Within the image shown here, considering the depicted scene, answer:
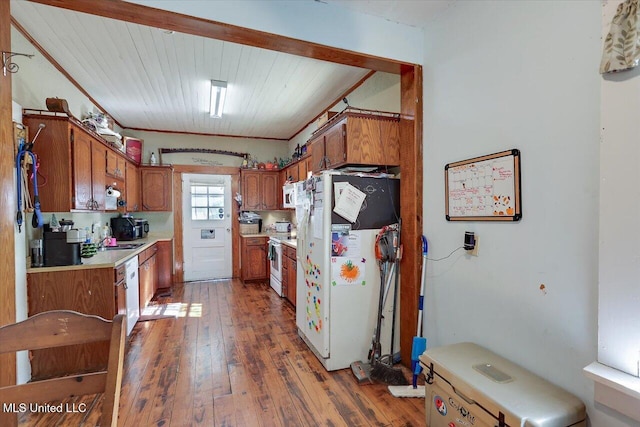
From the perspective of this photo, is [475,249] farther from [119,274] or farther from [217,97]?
[217,97]

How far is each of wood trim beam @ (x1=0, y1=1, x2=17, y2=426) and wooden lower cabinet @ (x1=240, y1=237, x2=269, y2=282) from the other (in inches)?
145

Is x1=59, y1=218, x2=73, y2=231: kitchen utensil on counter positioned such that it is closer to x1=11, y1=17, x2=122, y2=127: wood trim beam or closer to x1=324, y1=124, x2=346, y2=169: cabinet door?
x1=11, y1=17, x2=122, y2=127: wood trim beam

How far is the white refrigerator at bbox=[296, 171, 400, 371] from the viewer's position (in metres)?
2.44

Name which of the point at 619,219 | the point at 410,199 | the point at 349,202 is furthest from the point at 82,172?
the point at 619,219

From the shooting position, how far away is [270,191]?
5836mm

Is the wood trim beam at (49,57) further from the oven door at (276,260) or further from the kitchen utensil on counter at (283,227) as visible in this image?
the kitchen utensil on counter at (283,227)

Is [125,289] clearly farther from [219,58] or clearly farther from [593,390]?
[593,390]

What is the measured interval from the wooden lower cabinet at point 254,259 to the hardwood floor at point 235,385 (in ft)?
5.79

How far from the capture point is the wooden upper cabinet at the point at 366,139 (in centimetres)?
248

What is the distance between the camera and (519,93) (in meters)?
1.63

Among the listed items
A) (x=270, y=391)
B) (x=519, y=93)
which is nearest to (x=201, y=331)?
(x=270, y=391)

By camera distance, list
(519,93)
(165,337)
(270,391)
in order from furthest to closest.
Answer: (165,337), (270,391), (519,93)

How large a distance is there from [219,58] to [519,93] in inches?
101

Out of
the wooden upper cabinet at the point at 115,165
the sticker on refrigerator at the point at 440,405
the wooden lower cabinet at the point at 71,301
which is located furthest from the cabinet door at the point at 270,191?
the sticker on refrigerator at the point at 440,405
